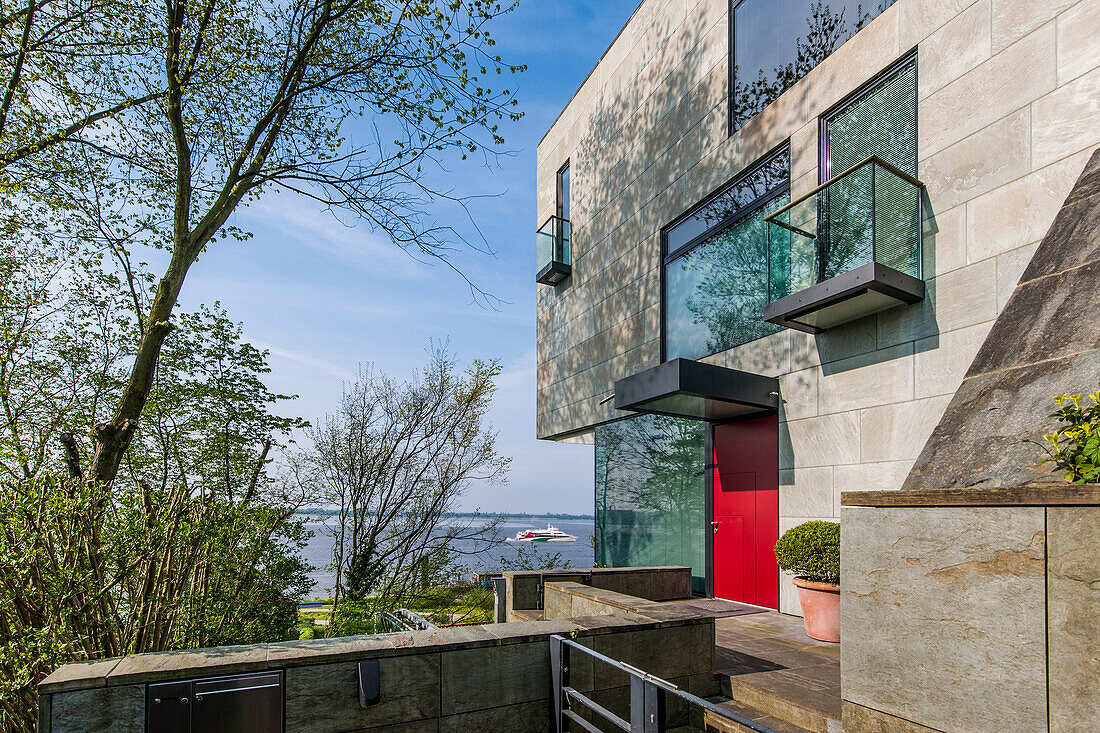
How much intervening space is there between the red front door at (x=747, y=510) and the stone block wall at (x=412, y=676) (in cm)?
362

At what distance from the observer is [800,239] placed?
24.1 feet

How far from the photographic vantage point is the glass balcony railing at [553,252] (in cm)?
1462

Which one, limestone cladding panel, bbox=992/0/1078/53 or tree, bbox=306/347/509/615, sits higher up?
limestone cladding panel, bbox=992/0/1078/53

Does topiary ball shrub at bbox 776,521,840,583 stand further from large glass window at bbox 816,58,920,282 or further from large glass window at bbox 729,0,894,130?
large glass window at bbox 729,0,894,130

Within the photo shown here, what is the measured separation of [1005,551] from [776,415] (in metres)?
5.62

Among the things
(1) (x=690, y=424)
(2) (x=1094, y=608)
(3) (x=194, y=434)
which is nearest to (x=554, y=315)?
(1) (x=690, y=424)

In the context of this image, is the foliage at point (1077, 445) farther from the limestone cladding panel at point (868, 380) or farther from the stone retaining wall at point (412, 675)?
Answer: the limestone cladding panel at point (868, 380)

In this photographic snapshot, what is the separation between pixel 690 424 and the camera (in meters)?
9.78

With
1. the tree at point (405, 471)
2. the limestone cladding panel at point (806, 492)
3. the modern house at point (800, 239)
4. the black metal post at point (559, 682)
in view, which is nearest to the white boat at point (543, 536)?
the tree at point (405, 471)

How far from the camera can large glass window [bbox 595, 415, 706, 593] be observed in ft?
31.2

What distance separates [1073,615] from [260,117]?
334 inches

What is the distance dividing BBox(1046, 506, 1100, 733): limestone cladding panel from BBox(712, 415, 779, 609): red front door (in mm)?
5586

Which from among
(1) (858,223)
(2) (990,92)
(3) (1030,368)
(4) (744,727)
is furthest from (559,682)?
(2) (990,92)

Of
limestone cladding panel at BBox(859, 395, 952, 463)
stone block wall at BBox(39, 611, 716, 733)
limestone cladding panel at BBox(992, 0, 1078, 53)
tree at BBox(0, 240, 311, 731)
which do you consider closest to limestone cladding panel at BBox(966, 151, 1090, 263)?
limestone cladding panel at BBox(992, 0, 1078, 53)
